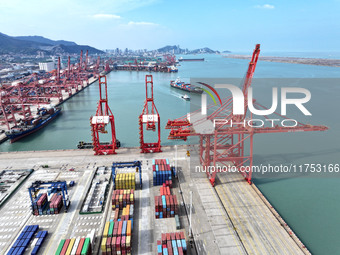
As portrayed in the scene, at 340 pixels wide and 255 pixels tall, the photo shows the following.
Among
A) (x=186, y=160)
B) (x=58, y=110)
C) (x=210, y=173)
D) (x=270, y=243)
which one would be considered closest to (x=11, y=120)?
(x=58, y=110)

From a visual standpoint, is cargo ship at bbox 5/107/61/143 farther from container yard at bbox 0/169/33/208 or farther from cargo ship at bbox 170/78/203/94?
cargo ship at bbox 170/78/203/94

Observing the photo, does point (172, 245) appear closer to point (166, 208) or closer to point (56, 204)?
point (166, 208)

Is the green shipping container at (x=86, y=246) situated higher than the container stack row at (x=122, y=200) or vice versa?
the container stack row at (x=122, y=200)

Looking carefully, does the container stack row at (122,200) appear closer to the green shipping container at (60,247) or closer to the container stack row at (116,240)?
the container stack row at (116,240)

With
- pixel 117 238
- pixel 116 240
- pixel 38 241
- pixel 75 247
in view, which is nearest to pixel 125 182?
pixel 117 238

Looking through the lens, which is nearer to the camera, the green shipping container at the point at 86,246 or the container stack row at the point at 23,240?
the green shipping container at the point at 86,246

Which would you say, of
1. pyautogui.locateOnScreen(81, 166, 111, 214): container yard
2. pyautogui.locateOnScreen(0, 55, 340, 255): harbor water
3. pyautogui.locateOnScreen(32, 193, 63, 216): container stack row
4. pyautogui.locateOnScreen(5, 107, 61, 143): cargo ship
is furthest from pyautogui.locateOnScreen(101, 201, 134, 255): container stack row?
pyautogui.locateOnScreen(5, 107, 61, 143): cargo ship

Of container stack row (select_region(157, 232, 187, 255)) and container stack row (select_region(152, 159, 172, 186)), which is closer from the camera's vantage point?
container stack row (select_region(157, 232, 187, 255))

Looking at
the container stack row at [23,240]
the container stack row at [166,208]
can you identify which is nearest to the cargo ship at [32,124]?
the container stack row at [23,240]

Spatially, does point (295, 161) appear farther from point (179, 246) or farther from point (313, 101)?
point (313, 101)
